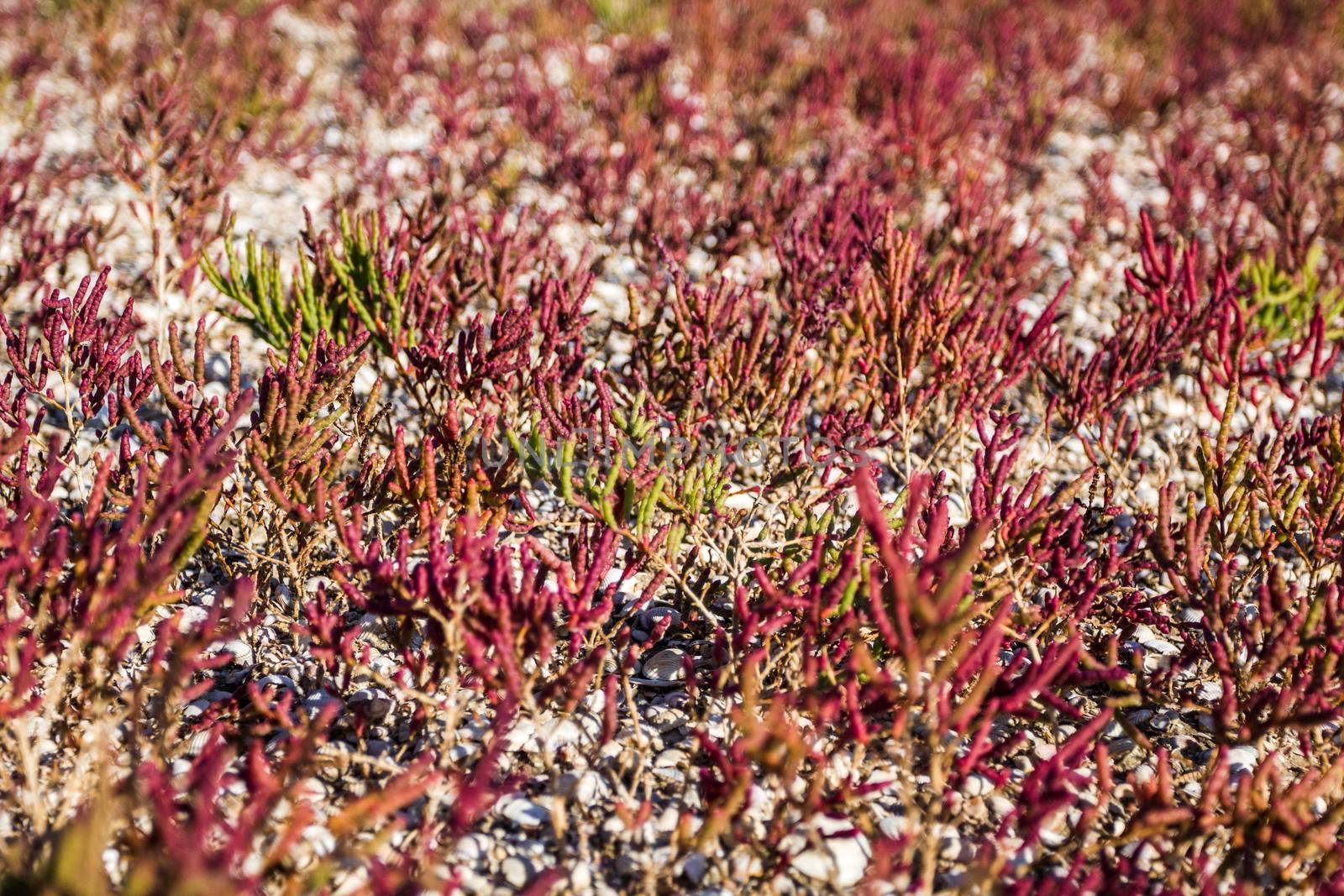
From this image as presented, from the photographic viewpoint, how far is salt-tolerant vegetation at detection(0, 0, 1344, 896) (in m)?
1.49

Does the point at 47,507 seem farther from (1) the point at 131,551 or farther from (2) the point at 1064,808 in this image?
(2) the point at 1064,808

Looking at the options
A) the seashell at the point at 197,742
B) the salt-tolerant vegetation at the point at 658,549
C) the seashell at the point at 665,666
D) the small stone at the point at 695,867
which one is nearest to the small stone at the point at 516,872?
the salt-tolerant vegetation at the point at 658,549

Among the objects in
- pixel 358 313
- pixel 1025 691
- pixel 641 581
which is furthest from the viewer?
pixel 358 313

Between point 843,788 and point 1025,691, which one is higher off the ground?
point 1025,691

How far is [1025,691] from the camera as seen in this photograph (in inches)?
58.0

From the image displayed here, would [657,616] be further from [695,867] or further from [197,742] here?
[197,742]

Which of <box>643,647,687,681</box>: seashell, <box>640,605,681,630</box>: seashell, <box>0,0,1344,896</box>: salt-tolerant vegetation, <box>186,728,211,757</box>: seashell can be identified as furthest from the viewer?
<box>640,605,681,630</box>: seashell

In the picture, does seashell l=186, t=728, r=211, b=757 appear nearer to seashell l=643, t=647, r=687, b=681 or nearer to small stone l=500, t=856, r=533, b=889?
small stone l=500, t=856, r=533, b=889

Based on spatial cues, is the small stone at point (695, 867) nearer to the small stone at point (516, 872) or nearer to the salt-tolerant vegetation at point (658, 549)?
the salt-tolerant vegetation at point (658, 549)

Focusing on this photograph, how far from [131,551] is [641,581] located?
1142 millimetres

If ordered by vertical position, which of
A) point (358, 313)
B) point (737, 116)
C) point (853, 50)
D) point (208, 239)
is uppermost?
point (853, 50)

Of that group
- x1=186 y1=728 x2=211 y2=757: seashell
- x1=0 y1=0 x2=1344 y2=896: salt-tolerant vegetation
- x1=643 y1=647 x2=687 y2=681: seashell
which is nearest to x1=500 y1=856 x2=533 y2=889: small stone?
x1=0 y1=0 x2=1344 y2=896: salt-tolerant vegetation

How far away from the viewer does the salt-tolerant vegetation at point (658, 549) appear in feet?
4.89

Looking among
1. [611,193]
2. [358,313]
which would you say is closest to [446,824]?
[358,313]
